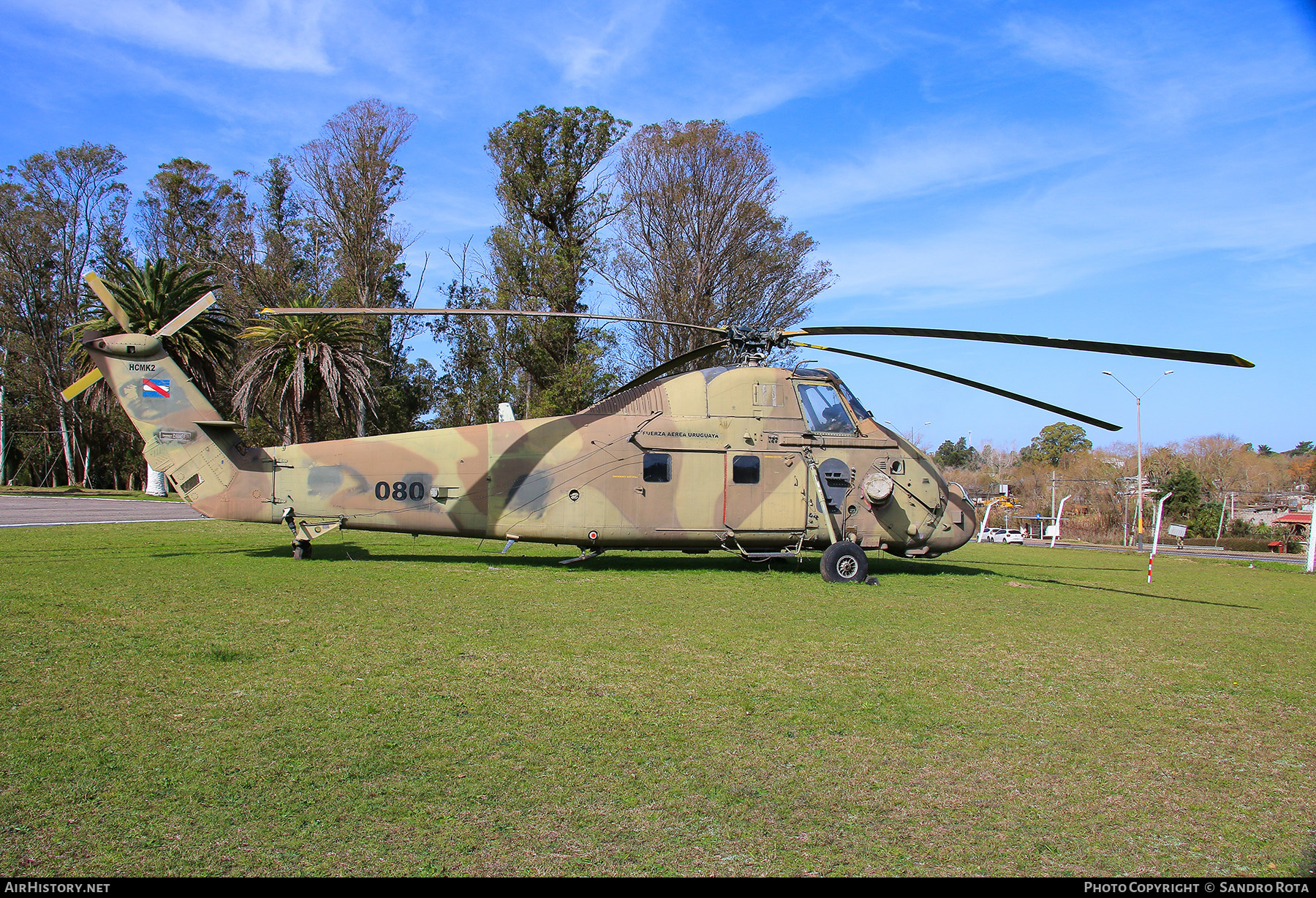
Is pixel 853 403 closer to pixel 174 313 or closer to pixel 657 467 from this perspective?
pixel 657 467

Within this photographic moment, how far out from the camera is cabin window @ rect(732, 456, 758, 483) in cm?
1366

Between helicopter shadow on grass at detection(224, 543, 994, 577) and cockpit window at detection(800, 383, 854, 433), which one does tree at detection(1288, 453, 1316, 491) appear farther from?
cockpit window at detection(800, 383, 854, 433)

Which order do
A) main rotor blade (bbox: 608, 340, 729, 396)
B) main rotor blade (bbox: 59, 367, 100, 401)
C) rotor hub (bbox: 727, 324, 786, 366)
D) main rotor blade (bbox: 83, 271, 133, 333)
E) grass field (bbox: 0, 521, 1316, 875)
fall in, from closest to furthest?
1. grass field (bbox: 0, 521, 1316, 875)
2. main rotor blade (bbox: 59, 367, 100, 401)
3. main rotor blade (bbox: 83, 271, 133, 333)
4. rotor hub (bbox: 727, 324, 786, 366)
5. main rotor blade (bbox: 608, 340, 729, 396)

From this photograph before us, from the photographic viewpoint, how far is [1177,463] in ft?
241

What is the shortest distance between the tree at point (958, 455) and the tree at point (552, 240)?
111 metres

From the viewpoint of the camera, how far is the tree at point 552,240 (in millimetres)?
33281

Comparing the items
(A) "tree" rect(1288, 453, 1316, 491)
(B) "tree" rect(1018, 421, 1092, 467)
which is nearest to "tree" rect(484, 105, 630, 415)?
(A) "tree" rect(1288, 453, 1316, 491)

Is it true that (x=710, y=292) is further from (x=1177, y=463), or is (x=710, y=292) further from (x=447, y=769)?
(x=1177, y=463)

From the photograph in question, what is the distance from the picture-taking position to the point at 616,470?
13.4m

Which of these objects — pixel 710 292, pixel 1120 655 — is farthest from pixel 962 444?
pixel 1120 655

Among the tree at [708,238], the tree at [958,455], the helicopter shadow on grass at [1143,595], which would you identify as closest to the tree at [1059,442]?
the tree at [958,455]

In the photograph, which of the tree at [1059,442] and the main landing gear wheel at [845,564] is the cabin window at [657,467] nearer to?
the main landing gear wheel at [845,564]

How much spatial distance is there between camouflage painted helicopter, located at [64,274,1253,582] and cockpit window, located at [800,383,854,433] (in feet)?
0.07
